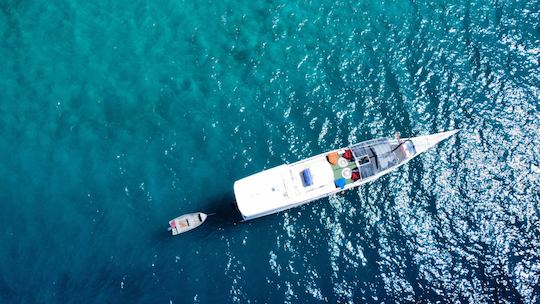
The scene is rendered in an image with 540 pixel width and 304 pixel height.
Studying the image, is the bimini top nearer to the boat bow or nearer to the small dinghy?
the boat bow

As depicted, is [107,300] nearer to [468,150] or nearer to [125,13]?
[125,13]

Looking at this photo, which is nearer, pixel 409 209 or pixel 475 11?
pixel 409 209

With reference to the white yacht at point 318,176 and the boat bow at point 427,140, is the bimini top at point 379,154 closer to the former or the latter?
the white yacht at point 318,176

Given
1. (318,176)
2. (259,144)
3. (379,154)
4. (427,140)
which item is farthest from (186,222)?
(427,140)

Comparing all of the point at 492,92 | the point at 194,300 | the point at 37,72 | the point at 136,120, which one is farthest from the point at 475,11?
the point at 37,72

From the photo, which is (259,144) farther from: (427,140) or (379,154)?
(427,140)

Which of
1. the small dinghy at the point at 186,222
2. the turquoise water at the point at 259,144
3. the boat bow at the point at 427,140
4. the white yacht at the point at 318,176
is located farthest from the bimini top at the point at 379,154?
the small dinghy at the point at 186,222
